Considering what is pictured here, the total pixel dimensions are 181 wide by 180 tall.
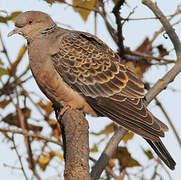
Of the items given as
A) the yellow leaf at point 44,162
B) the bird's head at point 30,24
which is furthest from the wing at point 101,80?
the yellow leaf at point 44,162

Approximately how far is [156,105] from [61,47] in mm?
1188

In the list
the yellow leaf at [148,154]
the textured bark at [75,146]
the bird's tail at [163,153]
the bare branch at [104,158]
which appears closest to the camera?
the textured bark at [75,146]

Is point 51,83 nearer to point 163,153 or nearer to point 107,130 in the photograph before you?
point 107,130

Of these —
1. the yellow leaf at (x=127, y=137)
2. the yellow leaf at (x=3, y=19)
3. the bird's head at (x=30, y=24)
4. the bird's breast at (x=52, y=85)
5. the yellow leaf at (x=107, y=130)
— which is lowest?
the yellow leaf at (x=127, y=137)

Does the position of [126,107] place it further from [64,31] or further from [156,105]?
[64,31]

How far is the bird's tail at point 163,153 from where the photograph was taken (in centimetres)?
383

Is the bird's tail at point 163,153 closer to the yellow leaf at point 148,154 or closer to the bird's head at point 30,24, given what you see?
the yellow leaf at point 148,154

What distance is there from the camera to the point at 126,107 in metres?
4.18

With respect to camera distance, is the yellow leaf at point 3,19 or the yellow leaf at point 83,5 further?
the yellow leaf at point 83,5

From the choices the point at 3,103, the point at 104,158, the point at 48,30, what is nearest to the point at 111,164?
the point at 104,158

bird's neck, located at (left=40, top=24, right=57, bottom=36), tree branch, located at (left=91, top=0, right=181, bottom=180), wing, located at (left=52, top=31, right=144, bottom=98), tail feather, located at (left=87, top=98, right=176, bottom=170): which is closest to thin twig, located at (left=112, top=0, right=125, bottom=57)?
wing, located at (left=52, top=31, right=144, bottom=98)

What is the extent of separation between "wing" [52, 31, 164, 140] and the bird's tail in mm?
219

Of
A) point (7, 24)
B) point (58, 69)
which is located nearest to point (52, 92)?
point (58, 69)

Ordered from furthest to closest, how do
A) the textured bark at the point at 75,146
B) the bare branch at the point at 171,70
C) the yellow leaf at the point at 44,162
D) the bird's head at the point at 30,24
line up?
the bird's head at the point at 30,24, the yellow leaf at the point at 44,162, the bare branch at the point at 171,70, the textured bark at the point at 75,146
